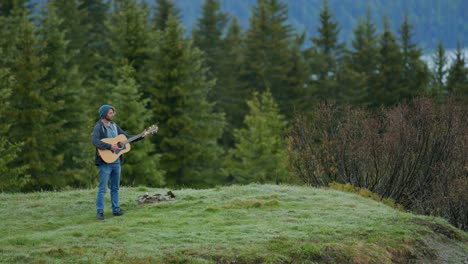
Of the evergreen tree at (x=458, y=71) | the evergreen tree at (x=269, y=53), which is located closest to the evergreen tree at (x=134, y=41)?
the evergreen tree at (x=269, y=53)

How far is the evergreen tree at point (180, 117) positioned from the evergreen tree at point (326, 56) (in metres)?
16.7

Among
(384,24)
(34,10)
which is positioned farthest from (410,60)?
(34,10)

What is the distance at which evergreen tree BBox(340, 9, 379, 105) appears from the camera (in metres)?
54.2

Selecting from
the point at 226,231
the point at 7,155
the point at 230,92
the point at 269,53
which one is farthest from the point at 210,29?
the point at 226,231

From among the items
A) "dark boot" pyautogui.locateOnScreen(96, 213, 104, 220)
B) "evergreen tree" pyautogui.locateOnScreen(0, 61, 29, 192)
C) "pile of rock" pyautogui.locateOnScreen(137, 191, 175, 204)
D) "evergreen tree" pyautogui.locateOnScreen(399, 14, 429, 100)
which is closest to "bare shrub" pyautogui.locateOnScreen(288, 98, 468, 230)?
"pile of rock" pyautogui.locateOnScreen(137, 191, 175, 204)

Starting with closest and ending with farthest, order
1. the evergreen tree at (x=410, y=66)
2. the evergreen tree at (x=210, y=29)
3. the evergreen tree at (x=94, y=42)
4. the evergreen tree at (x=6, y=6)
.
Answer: the evergreen tree at (x=94, y=42)
the evergreen tree at (x=6, y=6)
the evergreen tree at (x=410, y=66)
the evergreen tree at (x=210, y=29)

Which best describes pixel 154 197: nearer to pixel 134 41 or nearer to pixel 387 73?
pixel 134 41

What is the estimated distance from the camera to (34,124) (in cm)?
3303

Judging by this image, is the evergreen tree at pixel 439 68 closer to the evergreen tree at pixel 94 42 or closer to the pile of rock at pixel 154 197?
the evergreen tree at pixel 94 42

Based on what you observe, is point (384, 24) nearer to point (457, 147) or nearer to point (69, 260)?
point (457, 147)

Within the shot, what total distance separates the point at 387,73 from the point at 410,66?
9.11ft

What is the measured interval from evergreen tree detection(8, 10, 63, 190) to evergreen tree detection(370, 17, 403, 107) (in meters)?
28.7

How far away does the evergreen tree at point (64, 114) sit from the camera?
3434 centimetres

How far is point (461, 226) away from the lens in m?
20.9
